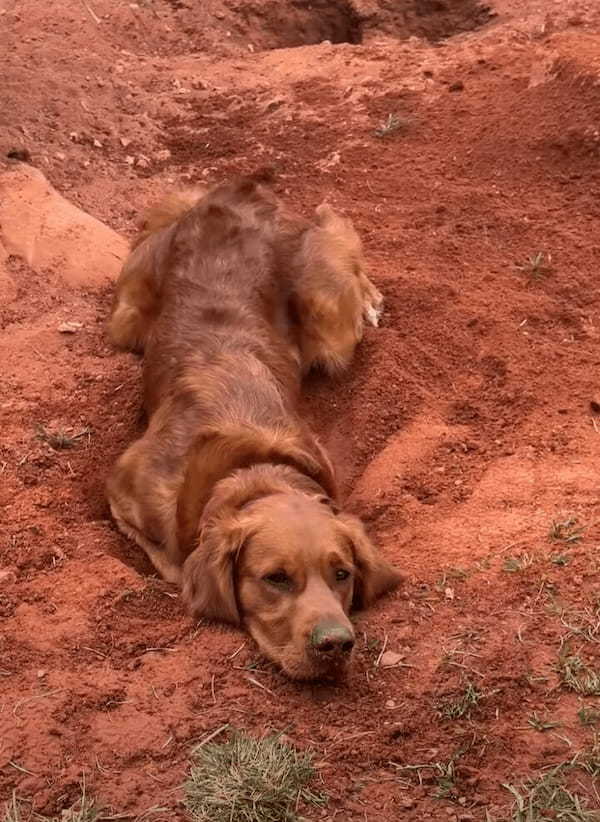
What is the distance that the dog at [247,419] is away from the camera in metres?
4.86

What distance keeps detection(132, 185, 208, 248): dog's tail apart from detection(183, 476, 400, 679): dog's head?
289 cm

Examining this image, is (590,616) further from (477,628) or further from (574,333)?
(574,333)

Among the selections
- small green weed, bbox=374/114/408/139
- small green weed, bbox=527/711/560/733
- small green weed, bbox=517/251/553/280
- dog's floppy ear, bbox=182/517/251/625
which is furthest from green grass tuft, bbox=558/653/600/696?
small green weed, bbox=374/114/408/139

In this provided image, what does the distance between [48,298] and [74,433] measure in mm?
1303

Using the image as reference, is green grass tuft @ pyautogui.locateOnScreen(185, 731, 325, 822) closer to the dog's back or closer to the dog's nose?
the dog's nose

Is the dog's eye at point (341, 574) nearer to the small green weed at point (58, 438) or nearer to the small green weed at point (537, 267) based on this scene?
Answer: the small green weed at point (58, 438)

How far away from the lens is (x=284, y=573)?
4.84m

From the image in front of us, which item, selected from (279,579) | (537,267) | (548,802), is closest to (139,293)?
(537,267)

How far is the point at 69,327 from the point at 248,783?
3.79 metres

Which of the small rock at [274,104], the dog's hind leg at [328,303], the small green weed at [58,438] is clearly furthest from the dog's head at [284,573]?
the small rock at [274,104]

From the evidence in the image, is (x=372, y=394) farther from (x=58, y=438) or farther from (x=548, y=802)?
(x=548, y=802)

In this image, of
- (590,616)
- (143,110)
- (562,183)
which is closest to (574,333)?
(562,183)

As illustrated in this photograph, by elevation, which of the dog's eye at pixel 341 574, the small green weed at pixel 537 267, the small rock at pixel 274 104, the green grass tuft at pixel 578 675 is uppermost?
the small rock at pixel 274 104

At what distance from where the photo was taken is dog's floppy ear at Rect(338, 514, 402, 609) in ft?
16.5
